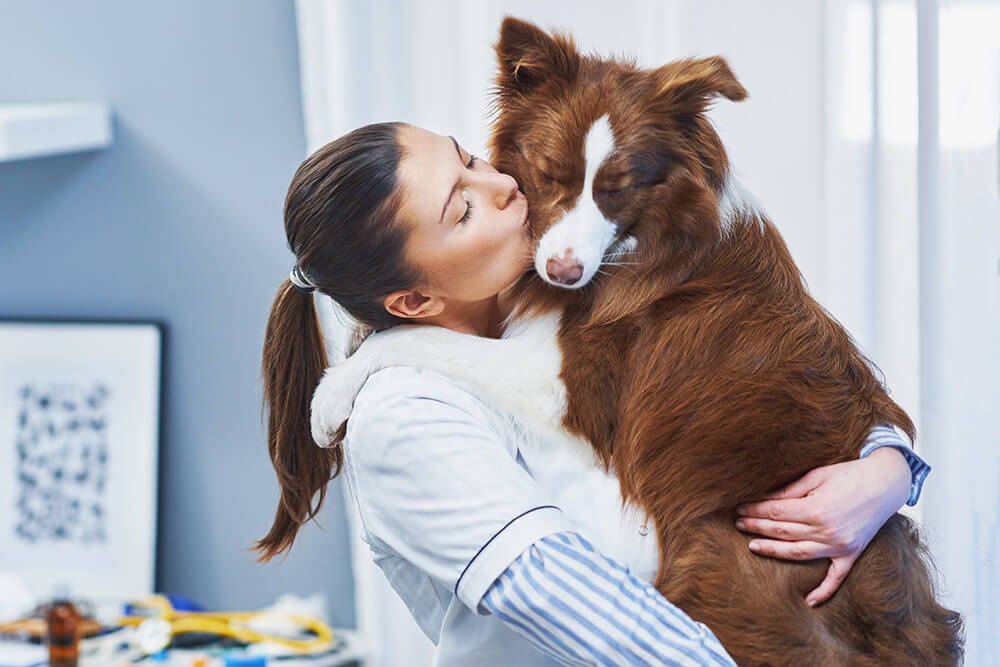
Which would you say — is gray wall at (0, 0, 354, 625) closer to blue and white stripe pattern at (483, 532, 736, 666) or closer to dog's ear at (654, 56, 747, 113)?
dog's ear at (654, 56, 747, 113)

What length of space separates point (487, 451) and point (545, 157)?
19.2 inches

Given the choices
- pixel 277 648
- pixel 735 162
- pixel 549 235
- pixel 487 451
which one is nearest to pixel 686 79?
pixel 549 235

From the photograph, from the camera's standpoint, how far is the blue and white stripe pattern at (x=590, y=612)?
0.89m

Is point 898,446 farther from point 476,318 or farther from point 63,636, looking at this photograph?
point 63,636

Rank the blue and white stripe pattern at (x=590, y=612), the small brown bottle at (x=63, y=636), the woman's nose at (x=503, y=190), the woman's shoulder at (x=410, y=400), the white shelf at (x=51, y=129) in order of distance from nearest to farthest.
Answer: the blue and white stripe pattern at (x=590, y=612) → the woman's shoulder at (x=410, y=400) → the woman's nose at (x=503, y=190) → the small brown bottle at (x=63, y=636) → the white shelf at (x=51, y=129)

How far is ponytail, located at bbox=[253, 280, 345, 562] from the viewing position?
1271mm

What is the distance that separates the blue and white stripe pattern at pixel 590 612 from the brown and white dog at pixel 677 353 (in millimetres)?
215

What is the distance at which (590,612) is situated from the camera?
0.89 meters

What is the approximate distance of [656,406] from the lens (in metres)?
1.19

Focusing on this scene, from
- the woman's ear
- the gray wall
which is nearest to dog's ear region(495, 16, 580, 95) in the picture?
the woman's ear

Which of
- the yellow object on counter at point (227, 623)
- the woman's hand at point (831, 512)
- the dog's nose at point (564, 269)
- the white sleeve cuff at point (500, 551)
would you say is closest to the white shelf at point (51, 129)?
the yellow object on counter at point (227, 623)

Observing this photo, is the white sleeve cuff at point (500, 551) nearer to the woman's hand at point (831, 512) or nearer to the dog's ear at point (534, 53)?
the woman's hand at point (831, 512)

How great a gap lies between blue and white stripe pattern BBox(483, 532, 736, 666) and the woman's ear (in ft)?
1.35

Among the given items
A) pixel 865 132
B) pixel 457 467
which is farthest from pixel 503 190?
pixel 865 132
